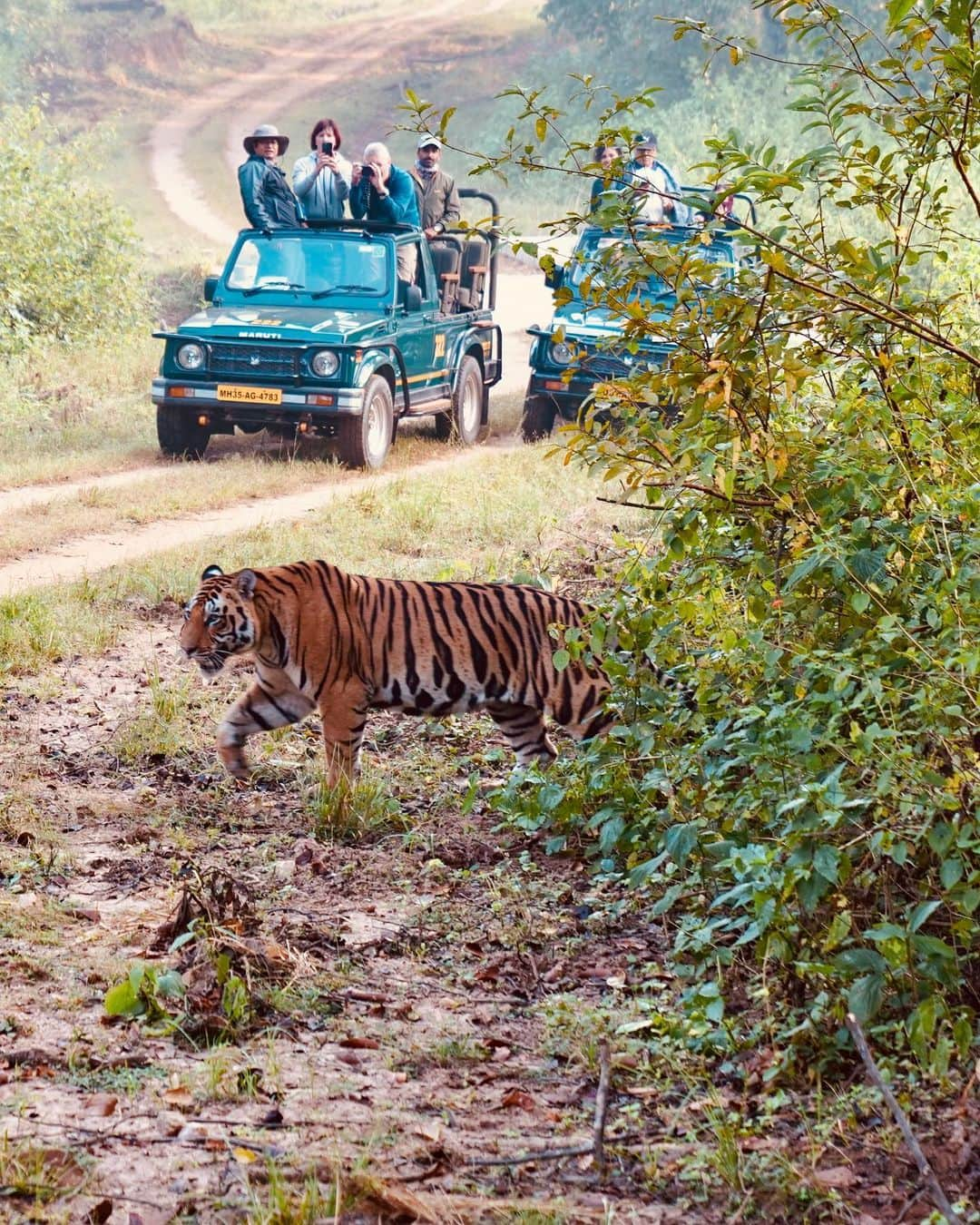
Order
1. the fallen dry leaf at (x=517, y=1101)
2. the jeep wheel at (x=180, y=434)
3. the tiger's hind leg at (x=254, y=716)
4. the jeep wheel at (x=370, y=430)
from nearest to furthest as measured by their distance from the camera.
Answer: the fallen dry leaf at (x=517, y=1101) → the tiger's hind leg at (x=254, y=716) → the jeep wheel at (x=370, y=430) → the jeep wheel at (x=180, y=434)

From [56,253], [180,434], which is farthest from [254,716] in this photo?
[56,253]

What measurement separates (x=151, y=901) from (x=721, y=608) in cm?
229

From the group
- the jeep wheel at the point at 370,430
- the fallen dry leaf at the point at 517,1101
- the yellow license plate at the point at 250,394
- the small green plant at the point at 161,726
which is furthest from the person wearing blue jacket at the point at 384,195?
the fallen dry leaf at the point at 517,1101

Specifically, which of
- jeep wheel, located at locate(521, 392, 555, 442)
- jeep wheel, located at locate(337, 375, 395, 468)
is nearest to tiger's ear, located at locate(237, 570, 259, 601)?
jeep wheel, located at locate(337, 375, 395, 468)

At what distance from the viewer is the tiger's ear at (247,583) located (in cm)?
569

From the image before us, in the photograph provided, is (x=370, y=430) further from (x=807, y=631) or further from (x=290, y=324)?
(x=807, y=631)

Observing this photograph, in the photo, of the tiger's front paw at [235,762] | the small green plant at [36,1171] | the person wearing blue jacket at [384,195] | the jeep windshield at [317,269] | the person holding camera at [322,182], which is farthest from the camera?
the person holding camera at [322,182]

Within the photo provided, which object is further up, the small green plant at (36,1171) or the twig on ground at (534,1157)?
the small green plant at (36,1171)

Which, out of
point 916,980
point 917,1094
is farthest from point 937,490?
point 917,1094

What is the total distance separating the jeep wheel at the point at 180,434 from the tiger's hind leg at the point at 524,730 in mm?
7770

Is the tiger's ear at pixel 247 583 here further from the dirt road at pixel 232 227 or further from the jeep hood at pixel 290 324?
the jeep hood at pixel 290 324

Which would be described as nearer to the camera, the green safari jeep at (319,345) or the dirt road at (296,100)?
the green safari jeep at (319,345)

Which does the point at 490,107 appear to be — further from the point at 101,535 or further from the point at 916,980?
the point at 916,980

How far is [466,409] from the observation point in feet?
50.0
